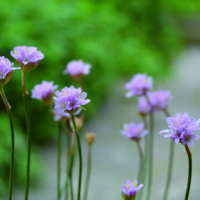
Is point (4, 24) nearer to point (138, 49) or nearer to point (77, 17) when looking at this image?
point (77, 17)

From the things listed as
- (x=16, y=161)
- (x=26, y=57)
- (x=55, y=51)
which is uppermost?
(x=55, y=51)

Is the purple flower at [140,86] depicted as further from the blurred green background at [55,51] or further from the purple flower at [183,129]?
the blurred green background at [55,51]

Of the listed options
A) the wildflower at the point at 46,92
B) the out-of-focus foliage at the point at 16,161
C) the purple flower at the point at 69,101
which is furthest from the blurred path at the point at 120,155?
the purple flower at the point at 69,101

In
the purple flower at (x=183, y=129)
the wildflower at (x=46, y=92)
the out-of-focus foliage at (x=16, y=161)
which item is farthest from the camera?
the out-of-focus foliage at (x=16, y=161)

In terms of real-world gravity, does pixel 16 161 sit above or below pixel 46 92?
above

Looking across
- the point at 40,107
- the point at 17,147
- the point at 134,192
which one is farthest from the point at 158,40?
the point at 134,192

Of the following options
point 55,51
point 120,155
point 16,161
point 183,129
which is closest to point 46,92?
point 183,129

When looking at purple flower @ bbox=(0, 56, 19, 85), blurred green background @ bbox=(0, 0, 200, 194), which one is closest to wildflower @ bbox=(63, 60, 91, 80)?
purple flower @ bbox=(0, 56, 19, 85)

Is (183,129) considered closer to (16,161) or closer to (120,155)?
(16,161)
